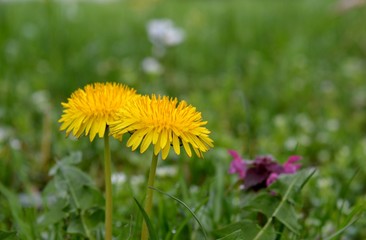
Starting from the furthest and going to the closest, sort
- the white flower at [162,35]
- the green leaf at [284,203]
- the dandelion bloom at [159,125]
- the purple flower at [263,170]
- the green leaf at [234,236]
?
the white flower at [162,35], the purple flower at [263,170], the green leaf at [284,203], the green leaf at [234,236], the dandelion bloom at [159,125]

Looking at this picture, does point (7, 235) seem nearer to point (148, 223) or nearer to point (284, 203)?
point (148, 223)

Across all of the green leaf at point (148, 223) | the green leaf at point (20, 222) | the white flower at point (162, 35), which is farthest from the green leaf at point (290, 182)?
the white flower at point (162, 35)

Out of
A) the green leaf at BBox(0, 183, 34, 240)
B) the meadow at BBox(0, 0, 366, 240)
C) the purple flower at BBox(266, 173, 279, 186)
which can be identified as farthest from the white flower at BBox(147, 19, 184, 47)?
the purple flower at BBox(266, 173, 279, 186)

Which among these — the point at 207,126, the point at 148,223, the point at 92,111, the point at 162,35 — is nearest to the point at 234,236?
the point at 148,223

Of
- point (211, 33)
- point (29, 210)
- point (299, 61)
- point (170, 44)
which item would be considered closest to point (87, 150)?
point (29, 210)

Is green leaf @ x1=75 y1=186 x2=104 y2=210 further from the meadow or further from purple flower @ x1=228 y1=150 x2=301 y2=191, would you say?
purple flower @ x1=228 y1=150 x2=301 y2=191

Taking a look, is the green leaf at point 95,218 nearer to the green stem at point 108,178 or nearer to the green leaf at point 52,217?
the green leaf at point 52,217
